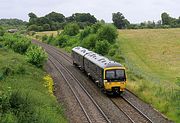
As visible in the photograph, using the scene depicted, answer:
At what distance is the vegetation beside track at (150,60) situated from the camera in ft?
92.3

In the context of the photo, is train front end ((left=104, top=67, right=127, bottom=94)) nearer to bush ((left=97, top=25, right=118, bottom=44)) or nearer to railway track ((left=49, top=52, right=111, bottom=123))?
railway track ((left=49, top=52, right=111, bottom=123))

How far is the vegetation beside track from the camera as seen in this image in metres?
28.1

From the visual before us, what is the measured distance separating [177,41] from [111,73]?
63.3 metres

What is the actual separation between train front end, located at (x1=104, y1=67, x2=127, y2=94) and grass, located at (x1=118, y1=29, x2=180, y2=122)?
1.87 metres

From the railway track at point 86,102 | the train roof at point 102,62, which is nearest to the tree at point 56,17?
the railway track at point 86,102

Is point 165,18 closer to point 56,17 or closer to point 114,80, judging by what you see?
point 56,17

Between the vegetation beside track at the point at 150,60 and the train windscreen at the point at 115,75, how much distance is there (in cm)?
215

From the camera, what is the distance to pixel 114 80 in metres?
30.2

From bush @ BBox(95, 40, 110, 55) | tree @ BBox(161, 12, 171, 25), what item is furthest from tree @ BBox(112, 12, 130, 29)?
bush @ BBox(95, 40, 110, 55)

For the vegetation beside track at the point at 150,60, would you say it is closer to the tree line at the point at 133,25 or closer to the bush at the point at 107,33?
the bush at the point at 107,33

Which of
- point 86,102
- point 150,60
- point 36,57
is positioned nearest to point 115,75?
point 86,102

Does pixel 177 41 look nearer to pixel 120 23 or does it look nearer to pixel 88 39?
pixel 88 39

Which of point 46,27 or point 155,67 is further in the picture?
point 46,27

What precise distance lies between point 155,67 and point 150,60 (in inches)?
321
